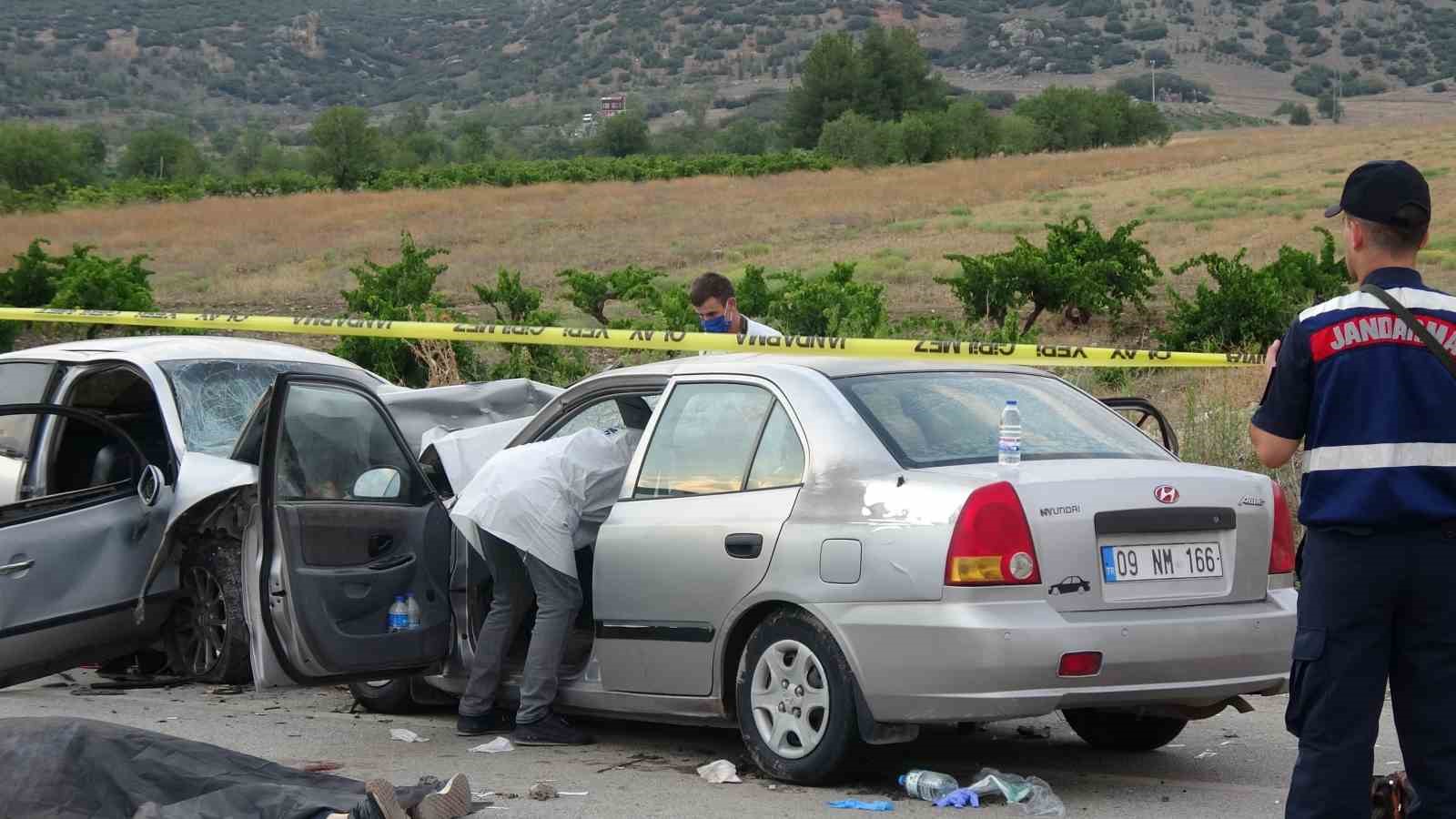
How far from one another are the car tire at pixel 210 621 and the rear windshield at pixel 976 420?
3415 mm

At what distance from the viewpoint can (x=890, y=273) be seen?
Result: 29.0 m

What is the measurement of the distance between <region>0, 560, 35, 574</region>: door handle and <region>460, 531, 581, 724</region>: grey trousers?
197 centimetres

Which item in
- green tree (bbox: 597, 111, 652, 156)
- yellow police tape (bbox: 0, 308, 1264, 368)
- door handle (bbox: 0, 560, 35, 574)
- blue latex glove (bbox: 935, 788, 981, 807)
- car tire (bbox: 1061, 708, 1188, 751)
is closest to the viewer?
blue latex glove (bbox: 935, 788, 981, 807)

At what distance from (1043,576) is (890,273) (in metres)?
23.4

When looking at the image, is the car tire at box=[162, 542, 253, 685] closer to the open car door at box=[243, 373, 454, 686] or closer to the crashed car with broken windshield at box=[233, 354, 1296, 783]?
the crashed car with broken windshield at box=[233, 354, 1296, 783]

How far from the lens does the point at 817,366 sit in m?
6.76

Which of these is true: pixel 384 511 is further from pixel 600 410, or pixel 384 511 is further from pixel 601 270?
pixel 601 270

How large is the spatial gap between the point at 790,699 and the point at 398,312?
476 inches

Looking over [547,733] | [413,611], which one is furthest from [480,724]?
[413,611]

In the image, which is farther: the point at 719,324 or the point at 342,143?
the point at 342,143

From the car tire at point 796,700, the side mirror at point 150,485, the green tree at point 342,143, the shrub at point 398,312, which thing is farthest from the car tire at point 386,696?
the green tree at point 342,143

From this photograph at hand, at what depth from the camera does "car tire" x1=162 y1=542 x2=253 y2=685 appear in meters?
8.53

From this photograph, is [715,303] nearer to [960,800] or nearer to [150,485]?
[150,485]

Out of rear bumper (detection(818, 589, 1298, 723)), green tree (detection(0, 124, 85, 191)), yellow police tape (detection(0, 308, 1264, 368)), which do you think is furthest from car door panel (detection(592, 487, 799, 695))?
green tree (detection(0, 124, 85, 191))
